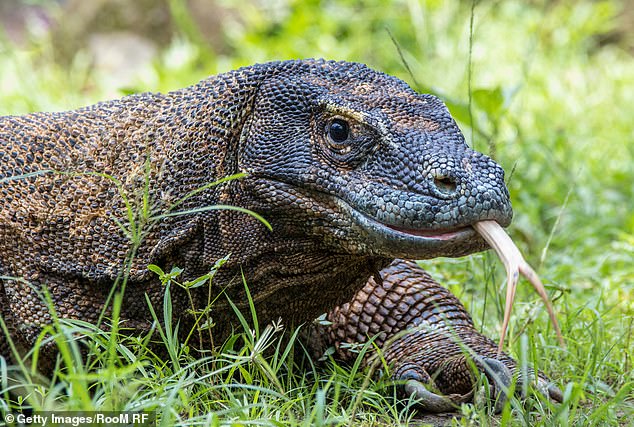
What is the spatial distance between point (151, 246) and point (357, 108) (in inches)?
37.3

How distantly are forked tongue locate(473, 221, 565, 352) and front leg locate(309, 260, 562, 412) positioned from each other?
72 cm

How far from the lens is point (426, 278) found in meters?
4.30

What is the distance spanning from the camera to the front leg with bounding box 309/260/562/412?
3.57 meters

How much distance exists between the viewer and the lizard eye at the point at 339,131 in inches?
126

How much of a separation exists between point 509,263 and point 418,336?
4.18 ft

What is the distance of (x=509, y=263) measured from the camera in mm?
2828

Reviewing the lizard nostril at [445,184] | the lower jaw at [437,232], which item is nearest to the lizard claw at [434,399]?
the lower jaw at [437,232]

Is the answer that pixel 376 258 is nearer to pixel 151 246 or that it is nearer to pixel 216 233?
pixel 216 233

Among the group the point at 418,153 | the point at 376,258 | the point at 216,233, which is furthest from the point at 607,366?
the point at 216,233

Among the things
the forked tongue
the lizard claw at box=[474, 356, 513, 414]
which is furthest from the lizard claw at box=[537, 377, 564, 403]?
the forked tongue

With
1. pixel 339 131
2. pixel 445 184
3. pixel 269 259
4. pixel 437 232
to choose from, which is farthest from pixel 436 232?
pixel 269 259

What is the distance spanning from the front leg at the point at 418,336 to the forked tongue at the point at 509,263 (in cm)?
72

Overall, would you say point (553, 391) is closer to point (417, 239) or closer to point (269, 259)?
point (417, 239)

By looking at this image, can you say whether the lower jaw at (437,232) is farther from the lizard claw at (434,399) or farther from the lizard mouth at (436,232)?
the lizard claw at (434,399)
